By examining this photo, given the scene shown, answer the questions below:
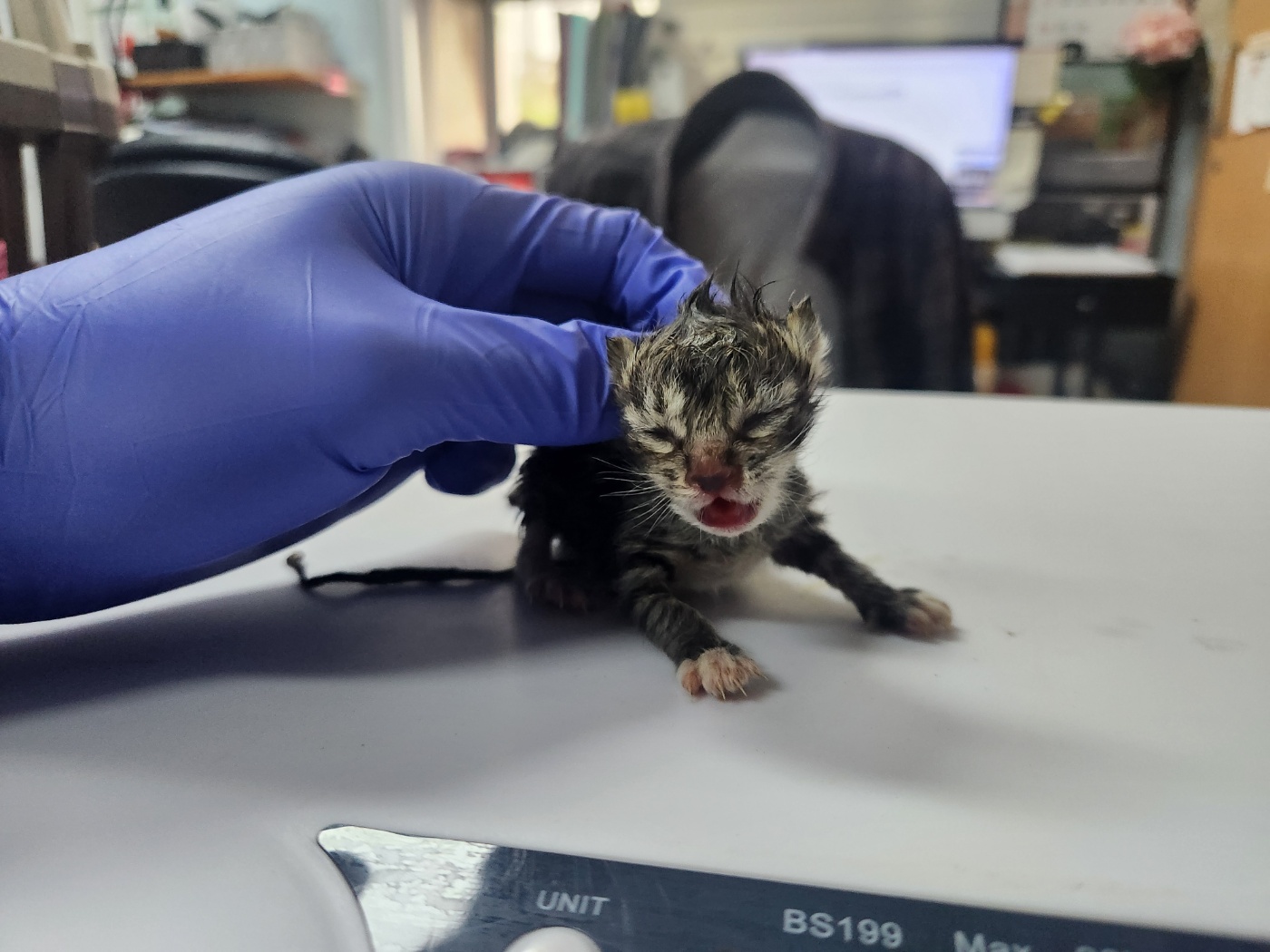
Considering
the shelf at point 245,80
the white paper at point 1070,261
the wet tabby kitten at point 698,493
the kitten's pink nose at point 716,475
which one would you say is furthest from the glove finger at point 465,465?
the white paper at point 1070,261

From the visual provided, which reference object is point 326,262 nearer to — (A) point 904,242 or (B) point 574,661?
(B) point 574,661

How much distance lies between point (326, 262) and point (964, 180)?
280cm

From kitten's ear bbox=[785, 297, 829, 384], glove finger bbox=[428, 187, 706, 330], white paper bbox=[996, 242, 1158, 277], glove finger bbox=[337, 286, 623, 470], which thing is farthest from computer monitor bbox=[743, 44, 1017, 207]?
glove finger bbox=[337, 286, 623, 470]

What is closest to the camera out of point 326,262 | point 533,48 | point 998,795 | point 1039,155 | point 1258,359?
point 998,795

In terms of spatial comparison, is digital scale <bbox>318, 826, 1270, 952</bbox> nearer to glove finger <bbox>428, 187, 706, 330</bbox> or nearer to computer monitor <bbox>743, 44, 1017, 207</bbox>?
glove finger <bbox>428, 187, 706, 330</bbox>

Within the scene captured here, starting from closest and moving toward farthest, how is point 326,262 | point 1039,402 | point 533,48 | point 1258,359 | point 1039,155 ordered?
point 326,262 → point 1258,359 → point 1039,402 → point 1039,155 → point 533,48

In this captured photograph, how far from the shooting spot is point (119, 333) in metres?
0.83

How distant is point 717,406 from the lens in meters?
0.91

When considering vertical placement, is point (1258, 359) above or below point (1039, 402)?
above

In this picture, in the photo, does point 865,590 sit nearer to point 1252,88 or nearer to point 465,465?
point 465,465

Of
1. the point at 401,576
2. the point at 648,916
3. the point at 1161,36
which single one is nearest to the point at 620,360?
the point at 401,576

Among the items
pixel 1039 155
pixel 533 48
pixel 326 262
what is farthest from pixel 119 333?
pixel 1039 155

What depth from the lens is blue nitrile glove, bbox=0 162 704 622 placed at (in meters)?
A: 0.82

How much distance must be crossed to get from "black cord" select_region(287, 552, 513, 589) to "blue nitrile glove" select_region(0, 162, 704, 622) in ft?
0.22
